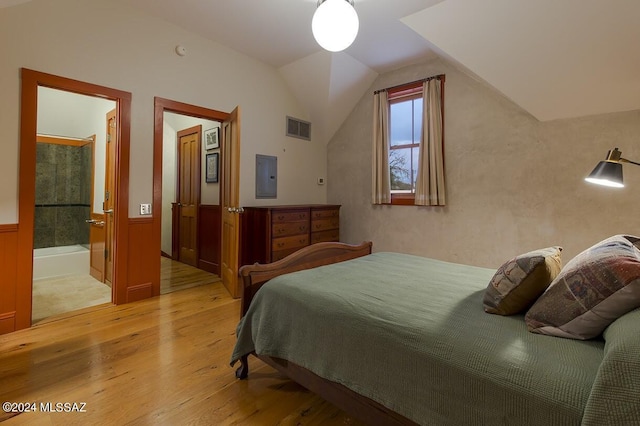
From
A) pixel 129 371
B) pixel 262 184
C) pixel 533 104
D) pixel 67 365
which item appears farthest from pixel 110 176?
pixel 533 104

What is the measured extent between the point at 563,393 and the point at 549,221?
9.58 ft

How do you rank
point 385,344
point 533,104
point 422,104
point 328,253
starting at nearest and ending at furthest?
point 385,344, point 328,253, point 533,104, point 422,104

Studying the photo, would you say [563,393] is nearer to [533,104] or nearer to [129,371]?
[129,371]

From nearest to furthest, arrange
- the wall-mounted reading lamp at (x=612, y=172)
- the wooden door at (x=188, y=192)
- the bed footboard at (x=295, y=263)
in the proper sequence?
1. the wall-mounted reading lamp at (x=612, y=172)
2. the bed footboard at (x=295, y=263)
3. the wooden door at (x=188, y=192)

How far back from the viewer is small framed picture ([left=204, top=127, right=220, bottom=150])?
4.43 meters

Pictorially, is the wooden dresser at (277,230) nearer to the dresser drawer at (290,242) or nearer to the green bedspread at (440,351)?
the dresser drawer at (290,242)

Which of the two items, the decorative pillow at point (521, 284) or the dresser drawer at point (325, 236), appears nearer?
the decorative pillow at point (521, 284)

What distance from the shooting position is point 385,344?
4.01 ft

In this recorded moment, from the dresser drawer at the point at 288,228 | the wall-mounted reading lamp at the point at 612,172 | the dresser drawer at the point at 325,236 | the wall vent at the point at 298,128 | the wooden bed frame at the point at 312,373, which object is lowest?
the wooden bed frame at the point at 312,373

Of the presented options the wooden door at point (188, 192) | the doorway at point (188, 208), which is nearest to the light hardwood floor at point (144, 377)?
the doorway at point (188, 208)

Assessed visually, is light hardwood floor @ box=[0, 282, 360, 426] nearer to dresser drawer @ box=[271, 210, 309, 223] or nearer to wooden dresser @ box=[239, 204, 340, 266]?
wooden dresser @ box=[239, 204, 340, 266]

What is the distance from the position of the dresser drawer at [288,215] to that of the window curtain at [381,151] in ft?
3.48

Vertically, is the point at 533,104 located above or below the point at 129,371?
above

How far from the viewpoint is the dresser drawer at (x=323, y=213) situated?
416cm
